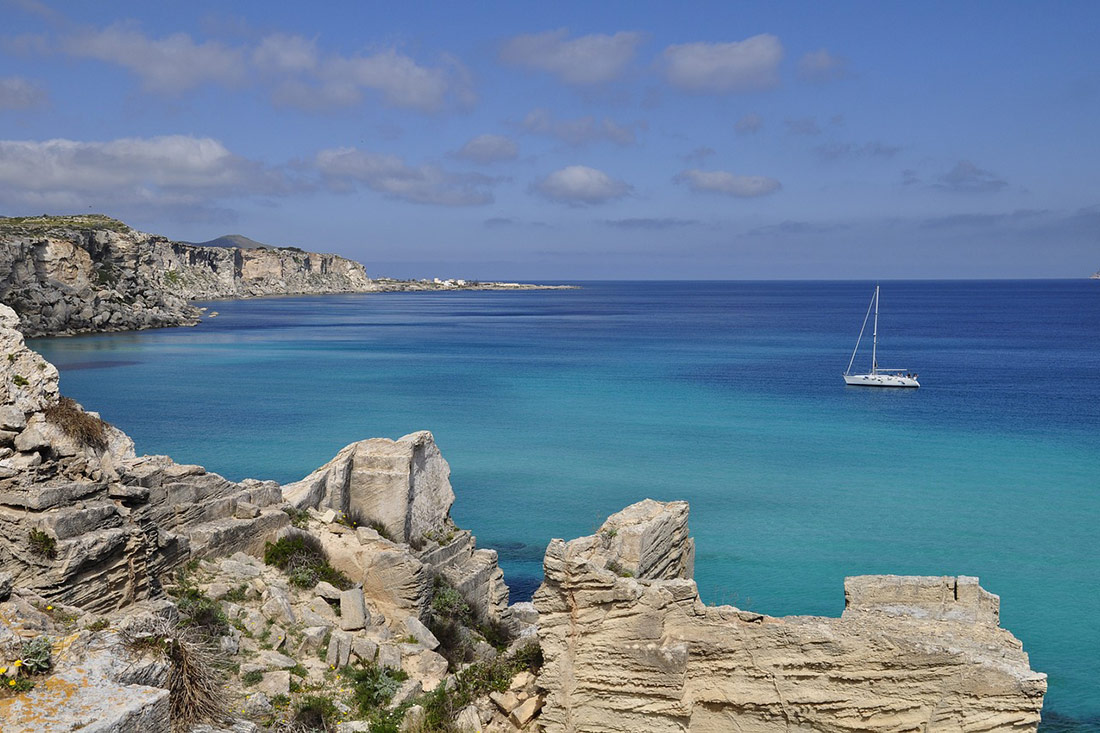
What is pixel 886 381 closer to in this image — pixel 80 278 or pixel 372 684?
pixel 372 684

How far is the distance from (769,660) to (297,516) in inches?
403

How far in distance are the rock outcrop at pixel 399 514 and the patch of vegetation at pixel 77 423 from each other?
424cm

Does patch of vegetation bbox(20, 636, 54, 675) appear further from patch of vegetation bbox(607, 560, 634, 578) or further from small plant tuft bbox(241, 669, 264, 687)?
patch of vegetation bbox(607, 560, 634, 578)

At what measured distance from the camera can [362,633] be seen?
14.0 m

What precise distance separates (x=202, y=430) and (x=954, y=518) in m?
33.8

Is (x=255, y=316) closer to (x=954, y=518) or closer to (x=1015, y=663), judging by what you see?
(x=954, y=518)

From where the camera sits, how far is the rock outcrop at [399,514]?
16062 millimetres

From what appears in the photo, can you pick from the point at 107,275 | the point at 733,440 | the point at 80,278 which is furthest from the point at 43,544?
the point at 107,275

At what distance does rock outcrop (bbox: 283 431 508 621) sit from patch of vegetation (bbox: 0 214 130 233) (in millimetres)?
87100

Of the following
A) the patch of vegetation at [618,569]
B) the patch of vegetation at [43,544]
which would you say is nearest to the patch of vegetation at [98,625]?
the patch of vegetation at [43,544]

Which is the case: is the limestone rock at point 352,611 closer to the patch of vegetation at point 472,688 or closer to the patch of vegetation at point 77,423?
the patch of vegetation at point 472,688

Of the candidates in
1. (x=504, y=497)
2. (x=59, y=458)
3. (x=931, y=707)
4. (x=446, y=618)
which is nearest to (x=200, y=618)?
(x=59, y=458)

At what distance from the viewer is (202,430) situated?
4169 centimetres

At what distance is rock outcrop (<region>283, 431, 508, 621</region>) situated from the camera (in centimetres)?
1606
